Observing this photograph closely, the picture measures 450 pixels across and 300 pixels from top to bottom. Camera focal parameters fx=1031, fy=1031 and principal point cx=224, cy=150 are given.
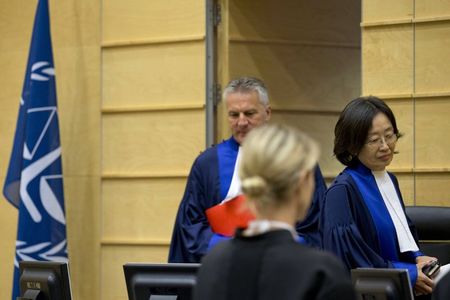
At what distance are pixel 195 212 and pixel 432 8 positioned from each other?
5.89ft

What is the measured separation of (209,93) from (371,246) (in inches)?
93.5

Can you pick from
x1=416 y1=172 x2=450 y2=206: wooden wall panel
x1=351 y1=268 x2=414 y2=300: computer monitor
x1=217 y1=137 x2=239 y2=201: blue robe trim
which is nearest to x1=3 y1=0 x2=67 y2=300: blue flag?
x1=217 y1=137 x2=239 y2=201: blue robe trim

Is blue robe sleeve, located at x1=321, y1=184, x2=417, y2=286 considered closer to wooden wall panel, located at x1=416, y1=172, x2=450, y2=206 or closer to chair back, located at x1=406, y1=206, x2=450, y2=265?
chair back, located at x1=406, y1=206, x2=450, y2=265

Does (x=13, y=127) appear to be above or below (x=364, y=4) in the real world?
below

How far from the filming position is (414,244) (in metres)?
4.55

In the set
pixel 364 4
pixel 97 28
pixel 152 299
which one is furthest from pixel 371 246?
pixel 97 28

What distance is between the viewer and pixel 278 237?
8.02 ft

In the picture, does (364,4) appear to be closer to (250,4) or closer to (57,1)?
(250,4)

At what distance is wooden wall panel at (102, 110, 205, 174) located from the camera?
6.59 meters

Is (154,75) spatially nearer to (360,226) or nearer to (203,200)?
(203,200)

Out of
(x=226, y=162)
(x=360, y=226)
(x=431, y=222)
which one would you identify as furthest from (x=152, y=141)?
(x=360, y=226)

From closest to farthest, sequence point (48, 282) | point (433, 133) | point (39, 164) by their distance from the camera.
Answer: point (48, 282) < point (433, 133) < point (39, 164)

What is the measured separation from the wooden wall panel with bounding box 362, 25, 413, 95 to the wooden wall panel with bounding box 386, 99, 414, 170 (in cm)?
7

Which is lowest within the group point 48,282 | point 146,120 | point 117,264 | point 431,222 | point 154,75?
point 117,264
